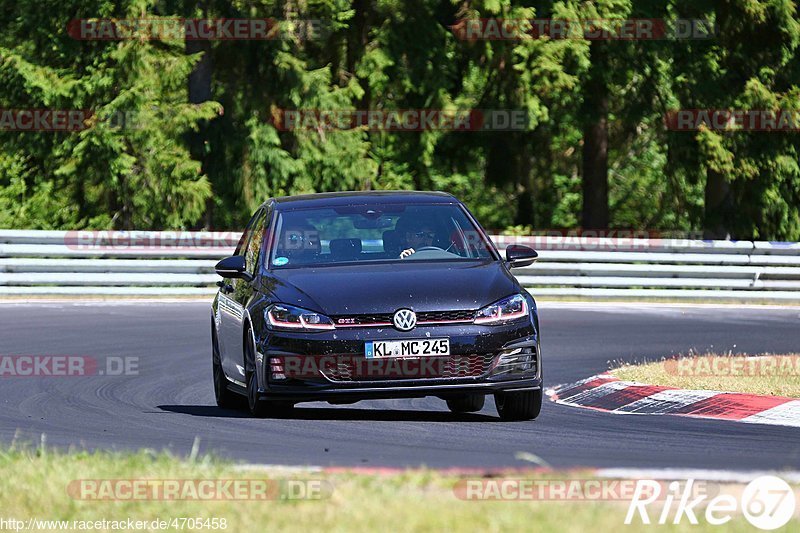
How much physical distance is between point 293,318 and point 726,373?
196 inches

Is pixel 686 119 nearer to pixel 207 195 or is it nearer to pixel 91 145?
pixel 207 195

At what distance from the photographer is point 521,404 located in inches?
414

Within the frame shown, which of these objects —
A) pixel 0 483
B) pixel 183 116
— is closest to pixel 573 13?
pixel 183 116

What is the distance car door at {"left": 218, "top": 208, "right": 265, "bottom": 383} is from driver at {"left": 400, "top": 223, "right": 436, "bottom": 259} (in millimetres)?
1144

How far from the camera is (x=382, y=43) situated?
3266 centimetres

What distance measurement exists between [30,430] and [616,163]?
39.0 meters
